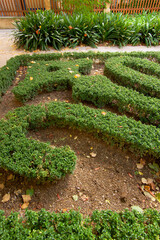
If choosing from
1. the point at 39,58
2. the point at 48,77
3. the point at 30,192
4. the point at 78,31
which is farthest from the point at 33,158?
the point at 78,31

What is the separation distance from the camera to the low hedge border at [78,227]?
5.04 ft

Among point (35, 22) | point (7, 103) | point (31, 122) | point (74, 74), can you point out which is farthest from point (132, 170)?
point (35, 22)

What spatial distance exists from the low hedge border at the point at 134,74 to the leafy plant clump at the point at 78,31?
2.32 metres

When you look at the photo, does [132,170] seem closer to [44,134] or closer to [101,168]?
[101,168]

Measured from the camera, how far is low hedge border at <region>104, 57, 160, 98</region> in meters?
3.45

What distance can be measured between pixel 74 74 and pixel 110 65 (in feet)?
2.83

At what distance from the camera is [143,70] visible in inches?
163

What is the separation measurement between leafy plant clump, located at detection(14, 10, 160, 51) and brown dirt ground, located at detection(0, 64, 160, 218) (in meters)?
4.13

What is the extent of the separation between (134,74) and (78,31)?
10.8ft

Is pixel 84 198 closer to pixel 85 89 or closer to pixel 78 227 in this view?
pixel 78 227

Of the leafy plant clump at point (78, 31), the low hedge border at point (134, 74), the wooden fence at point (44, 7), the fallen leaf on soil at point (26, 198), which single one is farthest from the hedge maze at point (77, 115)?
the wooden fence at point (44, 7)

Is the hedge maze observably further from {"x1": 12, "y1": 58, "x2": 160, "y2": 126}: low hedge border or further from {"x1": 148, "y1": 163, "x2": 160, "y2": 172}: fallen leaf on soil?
{"x1": 148, "y1": 163, "x2": 160, "y2": 172}: fallen leaf on soil

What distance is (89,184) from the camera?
2275 millimetres

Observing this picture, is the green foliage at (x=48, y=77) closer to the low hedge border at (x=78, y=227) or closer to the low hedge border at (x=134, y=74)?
the low hedge border at (x=134, y=74)
